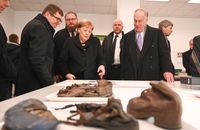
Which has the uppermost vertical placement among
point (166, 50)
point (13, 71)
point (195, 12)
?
point (195, 12)

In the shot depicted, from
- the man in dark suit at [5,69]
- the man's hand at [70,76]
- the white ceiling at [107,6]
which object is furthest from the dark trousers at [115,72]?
the white ceiling at [107,6]

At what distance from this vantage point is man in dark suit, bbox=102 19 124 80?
10.8 ft

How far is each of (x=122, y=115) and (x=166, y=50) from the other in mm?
2195

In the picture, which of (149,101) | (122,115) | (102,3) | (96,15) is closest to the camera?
(122,115)

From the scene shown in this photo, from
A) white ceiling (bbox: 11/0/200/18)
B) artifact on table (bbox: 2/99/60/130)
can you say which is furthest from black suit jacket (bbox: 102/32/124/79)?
white ceiling (bbox: 11/0/200/18)

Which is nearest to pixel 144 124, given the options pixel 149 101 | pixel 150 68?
pixel 149 101

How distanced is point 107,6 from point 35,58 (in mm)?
5216

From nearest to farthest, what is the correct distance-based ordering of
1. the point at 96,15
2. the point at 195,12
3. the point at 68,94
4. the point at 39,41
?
the point at 68,94 → the point at 39,41 → the point at 195,12 → the point at 96,15

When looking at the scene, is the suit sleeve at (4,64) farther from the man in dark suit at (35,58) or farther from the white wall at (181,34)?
the white wall at (181,34)

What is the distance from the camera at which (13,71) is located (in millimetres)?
2146

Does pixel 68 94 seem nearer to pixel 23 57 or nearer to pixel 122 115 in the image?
pixel 122 115

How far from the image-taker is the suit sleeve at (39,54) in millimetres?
2049

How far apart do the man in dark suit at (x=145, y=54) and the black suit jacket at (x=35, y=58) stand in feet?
3.11

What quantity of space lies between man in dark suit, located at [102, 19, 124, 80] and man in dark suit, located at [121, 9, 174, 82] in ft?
1.59
